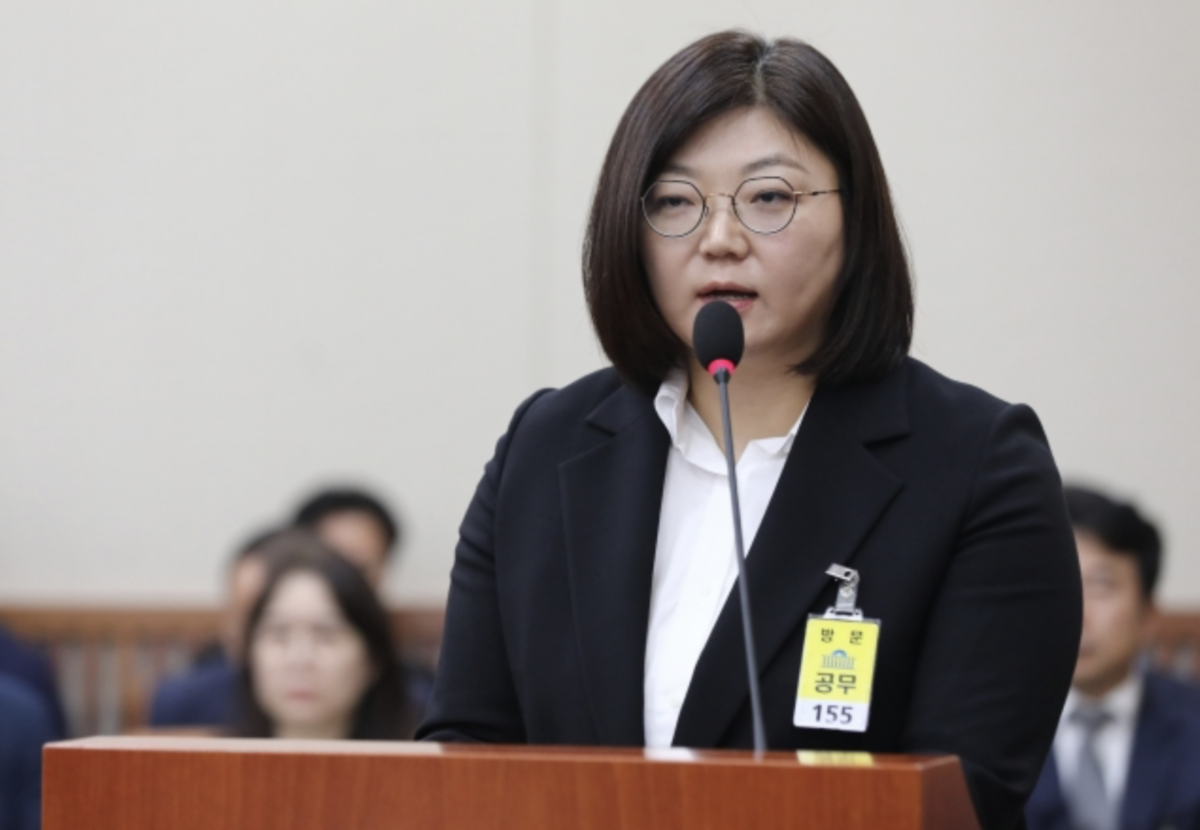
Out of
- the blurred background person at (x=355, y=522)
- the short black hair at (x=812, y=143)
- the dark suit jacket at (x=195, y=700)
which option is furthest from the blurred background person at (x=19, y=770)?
the short black hair at (x=812, y=143)

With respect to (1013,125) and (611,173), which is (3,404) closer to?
(1013,125)

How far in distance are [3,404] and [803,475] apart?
507 cm

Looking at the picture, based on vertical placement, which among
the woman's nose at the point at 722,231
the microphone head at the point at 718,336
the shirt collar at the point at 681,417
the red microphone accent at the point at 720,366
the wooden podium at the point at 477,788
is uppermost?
the woman's nose at the point at 722,231

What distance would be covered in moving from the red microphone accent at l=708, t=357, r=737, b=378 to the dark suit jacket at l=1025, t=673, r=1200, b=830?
7.37ft

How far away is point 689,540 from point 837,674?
25 cm

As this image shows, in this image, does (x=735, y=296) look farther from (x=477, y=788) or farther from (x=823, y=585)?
(x=477, y=788)

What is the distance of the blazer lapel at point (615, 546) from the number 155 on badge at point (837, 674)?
17 cm

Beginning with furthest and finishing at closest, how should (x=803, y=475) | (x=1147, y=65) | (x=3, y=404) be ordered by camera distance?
(x=3, y=404), (x=1147, y=65), (x=803, y=475)

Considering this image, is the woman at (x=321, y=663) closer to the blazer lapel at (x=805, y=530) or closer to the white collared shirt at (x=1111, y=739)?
the white collared shirt at (x=1111, y=739)

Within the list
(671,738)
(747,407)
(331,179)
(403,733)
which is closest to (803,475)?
(747,407)

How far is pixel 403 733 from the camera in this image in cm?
380

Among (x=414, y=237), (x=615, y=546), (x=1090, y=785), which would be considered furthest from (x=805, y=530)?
(x=414, y=237)

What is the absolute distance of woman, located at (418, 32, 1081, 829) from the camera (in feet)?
5.42

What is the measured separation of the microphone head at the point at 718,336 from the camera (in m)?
1.64
